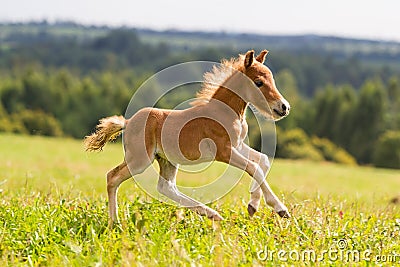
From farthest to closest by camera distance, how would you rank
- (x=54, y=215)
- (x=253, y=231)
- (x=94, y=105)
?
1. (x=94, y=105)
2. (x=54, y=215)
3. (x=253, y=231)

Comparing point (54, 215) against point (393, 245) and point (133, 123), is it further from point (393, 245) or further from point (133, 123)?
point (393, 245)

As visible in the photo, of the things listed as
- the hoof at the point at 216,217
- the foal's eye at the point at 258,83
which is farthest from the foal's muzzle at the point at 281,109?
the hoof at the point at 216,217

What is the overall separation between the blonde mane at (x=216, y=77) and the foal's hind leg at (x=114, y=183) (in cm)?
107

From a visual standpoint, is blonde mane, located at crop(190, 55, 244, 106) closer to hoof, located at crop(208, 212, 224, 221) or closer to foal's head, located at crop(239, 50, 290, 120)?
foal's head, located at crop(239, 50, 290, 120)

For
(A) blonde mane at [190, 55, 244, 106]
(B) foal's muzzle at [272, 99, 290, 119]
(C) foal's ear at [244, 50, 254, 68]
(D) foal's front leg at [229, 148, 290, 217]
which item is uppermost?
(C) foal's ear at [244, 50, 254, 68]

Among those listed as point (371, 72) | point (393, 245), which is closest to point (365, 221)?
point (393, 245)

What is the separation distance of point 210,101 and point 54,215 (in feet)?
6.92

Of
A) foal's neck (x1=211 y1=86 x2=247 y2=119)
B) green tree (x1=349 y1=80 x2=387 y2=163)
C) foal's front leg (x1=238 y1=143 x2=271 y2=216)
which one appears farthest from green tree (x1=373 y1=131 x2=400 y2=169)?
foal's neck (x1=211 y1=86 x2=247 y2=119)

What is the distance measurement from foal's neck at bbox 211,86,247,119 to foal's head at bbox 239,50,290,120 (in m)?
0.13

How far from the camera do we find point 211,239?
5.99 metres

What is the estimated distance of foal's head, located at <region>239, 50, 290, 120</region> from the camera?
6844 millimetres

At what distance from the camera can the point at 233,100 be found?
7047 mm

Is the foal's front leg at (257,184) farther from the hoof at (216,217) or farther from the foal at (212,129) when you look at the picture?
the hoof at (216,217)

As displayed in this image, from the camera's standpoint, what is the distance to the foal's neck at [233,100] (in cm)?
704
